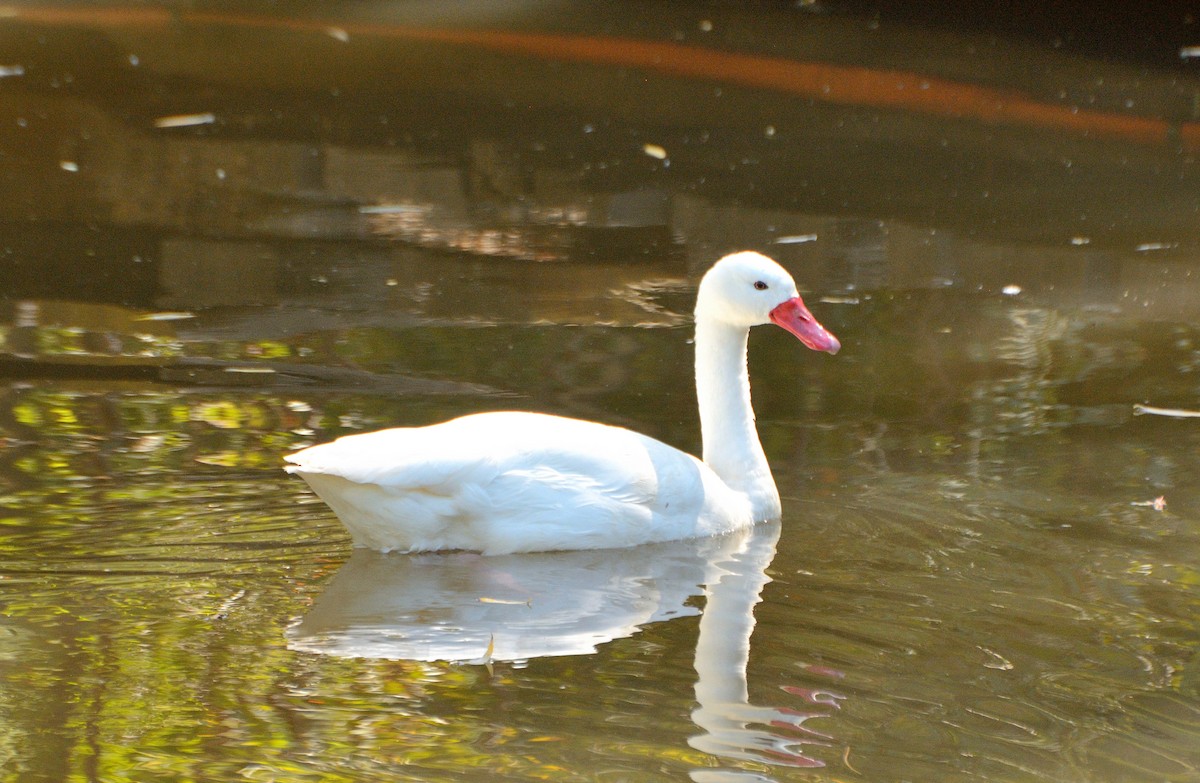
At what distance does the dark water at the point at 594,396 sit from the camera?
4.70m

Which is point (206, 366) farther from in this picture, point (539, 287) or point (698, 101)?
point (698, 101)

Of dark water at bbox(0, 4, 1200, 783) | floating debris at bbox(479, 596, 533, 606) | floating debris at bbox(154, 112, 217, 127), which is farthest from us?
floating debris at bbox(154, 112, 217, 127)

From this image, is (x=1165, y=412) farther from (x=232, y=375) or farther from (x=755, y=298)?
(x=232, y=375)

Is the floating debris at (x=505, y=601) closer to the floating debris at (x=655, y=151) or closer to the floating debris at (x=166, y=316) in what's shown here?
the floating debris at (x=166, y=316)

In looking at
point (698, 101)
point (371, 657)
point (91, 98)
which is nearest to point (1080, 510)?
point (371, 657)

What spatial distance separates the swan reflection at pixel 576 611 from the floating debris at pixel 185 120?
27.8 ft

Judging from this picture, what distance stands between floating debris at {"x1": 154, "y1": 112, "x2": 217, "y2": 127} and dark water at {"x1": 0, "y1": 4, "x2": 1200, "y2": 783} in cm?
13

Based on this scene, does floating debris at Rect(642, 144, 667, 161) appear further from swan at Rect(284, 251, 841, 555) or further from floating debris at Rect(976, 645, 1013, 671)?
floating debris at Rect(976, 645, 1013, 671)

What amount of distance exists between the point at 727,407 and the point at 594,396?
1.30 meters

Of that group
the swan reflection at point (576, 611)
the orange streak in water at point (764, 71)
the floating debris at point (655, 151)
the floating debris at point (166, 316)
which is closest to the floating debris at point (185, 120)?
the floating debris at point (655, 151)

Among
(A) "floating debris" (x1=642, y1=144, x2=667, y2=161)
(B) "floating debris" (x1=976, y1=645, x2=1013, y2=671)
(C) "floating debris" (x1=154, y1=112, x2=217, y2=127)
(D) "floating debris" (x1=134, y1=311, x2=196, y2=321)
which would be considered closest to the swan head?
(B) "floating debris" (x1=976, y1=645, x2=1013, y2=671)

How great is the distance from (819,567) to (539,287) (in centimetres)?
439

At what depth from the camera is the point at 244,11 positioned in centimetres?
1883

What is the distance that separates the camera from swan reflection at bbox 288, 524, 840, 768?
4.73 m
